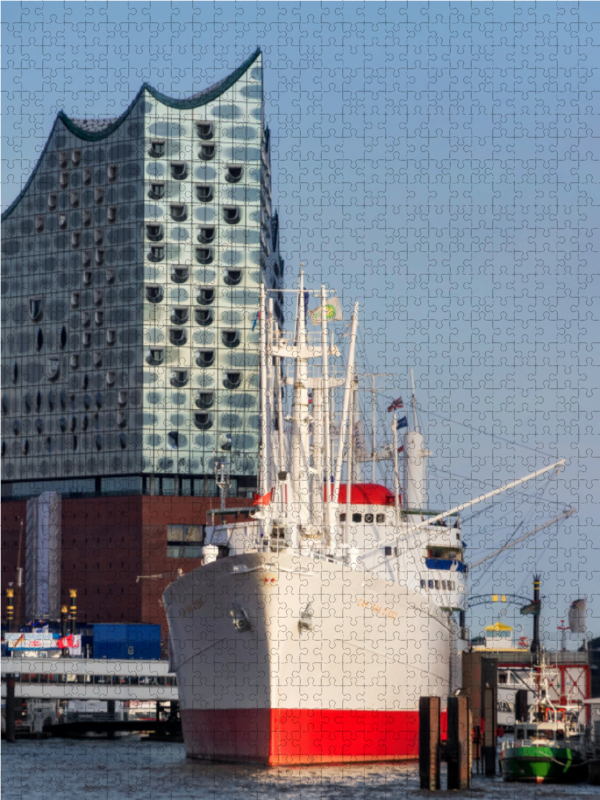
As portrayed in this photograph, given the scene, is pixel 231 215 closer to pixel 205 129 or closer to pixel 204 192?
pixel 204 192

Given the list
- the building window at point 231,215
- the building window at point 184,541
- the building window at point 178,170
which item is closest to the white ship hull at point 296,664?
the building window at point 184,541

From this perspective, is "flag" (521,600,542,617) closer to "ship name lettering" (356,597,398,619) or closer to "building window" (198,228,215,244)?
"ship name lettering" (356,597,398,619)

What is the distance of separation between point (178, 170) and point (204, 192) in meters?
3.34

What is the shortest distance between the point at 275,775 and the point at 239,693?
15.5ft

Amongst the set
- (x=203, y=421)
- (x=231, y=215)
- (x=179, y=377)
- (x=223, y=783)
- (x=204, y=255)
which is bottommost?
(x=223, y=783)

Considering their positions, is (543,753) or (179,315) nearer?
(543,753)

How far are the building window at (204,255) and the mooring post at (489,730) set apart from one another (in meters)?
→ 81.3

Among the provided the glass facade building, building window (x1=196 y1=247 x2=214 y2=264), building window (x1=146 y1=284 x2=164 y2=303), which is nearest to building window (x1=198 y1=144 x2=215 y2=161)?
the glass facade building

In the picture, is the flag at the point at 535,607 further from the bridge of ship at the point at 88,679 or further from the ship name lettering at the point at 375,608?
the bridge of ship at the point at 88,679

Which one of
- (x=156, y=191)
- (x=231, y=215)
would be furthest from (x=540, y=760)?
(x=231, y=215)

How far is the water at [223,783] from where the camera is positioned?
151ft

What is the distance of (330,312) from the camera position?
6462cm

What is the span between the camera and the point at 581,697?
90.6 metres

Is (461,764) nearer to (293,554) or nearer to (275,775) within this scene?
(275,775)
